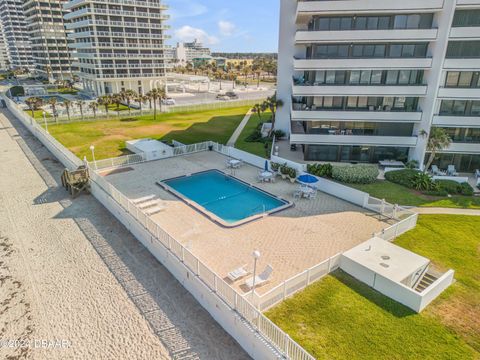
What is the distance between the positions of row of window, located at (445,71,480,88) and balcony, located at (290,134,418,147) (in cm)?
534

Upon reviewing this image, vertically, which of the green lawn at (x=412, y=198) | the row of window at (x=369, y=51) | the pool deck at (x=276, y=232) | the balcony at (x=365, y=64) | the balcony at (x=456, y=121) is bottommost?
Answer: the pool deck at (x=276, y=232)

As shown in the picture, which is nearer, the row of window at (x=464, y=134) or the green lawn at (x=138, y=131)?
the row of window at (x=464, y=134)

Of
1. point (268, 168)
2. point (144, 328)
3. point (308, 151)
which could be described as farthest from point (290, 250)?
point (308, 151)

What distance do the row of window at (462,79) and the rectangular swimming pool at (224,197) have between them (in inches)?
740

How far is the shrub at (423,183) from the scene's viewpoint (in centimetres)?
2494

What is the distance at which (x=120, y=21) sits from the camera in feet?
229

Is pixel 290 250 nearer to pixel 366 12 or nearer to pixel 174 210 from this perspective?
pixel 174 210

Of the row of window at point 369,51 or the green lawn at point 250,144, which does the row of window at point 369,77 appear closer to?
the row of window at point 369,51

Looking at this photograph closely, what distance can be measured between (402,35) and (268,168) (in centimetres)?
1581

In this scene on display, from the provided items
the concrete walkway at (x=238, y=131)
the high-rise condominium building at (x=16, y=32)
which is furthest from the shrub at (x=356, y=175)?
the high-rise condominium building at (x=16, y=32)

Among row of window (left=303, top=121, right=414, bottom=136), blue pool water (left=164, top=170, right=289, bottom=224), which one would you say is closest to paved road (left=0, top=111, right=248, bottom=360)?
blue pool water (left=164, top=170, right=289, bottom=224)

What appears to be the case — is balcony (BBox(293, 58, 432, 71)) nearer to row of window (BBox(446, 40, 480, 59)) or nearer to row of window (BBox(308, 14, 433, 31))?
row of window (BBox(446, 40, 480, 59))

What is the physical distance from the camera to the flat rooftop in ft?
45.9

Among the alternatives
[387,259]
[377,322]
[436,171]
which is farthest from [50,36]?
[377,322]
